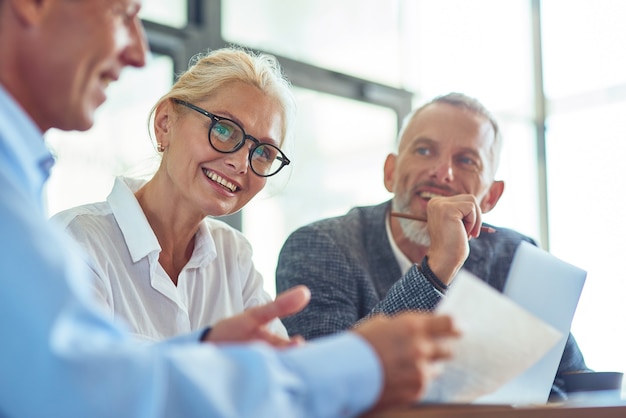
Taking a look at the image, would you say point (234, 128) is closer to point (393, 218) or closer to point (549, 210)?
point (393, 218)

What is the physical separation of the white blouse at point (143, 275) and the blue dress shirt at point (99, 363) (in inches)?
33.2

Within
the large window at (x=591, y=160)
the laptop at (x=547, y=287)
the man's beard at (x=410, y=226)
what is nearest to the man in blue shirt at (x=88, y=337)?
the laptop at (x=547, y=287)

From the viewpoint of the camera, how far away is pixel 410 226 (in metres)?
2.30

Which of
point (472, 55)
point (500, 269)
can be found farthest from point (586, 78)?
point (500, 269)

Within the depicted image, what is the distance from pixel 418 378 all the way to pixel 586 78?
494 cm

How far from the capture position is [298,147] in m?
4.41

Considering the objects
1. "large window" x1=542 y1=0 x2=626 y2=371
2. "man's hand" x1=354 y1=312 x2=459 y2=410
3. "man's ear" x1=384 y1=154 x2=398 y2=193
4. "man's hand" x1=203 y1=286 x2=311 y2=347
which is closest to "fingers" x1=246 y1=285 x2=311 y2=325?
"man's hand" x1=203 y1=286 x2=311 y2=347

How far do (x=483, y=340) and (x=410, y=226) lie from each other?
1.41 m

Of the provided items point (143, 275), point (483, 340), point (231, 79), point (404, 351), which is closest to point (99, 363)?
point (404, 351)

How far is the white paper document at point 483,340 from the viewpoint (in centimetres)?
89

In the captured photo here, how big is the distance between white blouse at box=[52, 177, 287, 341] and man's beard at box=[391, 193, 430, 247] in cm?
56

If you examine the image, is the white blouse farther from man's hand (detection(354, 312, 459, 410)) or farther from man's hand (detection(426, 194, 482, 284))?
man's hand (detection(354, 312, 459, 410))

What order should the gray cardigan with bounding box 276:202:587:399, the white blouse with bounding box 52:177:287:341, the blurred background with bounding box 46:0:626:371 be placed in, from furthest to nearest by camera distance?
the blurred background with bounding box 46:0:626:371
the gray cardigan with bounding box 276:202:587:399
the white blouse with bounding box 52:177:287:341

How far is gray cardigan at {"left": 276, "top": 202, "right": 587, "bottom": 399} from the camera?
6.62 ft
